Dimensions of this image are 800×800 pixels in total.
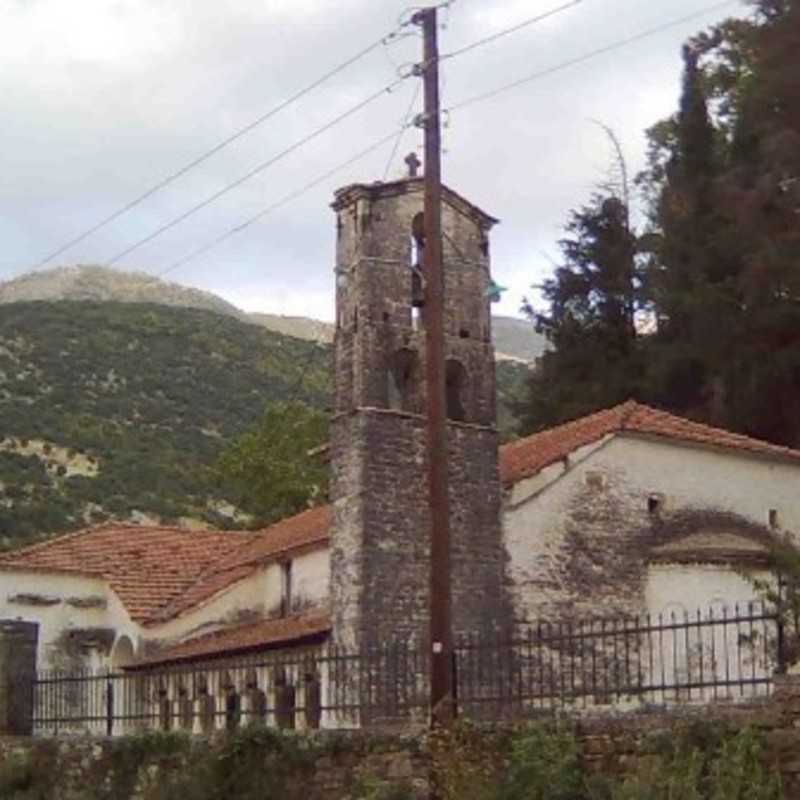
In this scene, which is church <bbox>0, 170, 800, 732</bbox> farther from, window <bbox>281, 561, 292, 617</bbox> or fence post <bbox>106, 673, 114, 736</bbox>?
fence post <bbox>106, 673, 114, 736</bbox>

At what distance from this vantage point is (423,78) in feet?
54.4

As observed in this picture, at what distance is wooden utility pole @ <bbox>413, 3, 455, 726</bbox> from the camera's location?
597 inches

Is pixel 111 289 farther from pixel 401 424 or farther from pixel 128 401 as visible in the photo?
pixel 401 424

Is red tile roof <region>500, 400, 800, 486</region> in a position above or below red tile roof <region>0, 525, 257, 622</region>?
above

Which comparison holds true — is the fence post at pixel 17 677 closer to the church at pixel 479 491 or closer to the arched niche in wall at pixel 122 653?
the church at pixel 479 491

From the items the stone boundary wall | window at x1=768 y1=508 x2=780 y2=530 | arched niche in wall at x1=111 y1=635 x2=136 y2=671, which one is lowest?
the stone boundary wall

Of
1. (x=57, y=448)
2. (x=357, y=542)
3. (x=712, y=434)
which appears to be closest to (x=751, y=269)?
(x=712, y=434)

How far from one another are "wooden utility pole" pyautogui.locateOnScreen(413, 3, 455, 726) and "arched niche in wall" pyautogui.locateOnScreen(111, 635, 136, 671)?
17.0m

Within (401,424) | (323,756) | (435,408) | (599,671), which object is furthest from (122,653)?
(435,408)

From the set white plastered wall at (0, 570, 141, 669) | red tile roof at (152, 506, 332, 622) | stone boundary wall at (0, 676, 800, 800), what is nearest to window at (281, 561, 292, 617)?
red tile roof at (152, 506, 332, 622)

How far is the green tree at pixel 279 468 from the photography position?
46438 mm

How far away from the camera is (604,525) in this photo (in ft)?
80.6

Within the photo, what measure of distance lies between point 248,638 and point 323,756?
11.4m

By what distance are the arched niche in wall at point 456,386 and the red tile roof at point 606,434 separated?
51.2 inches
